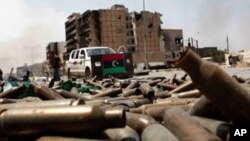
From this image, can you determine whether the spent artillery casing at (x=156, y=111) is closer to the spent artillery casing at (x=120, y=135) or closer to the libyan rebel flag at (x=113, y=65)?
the spent artillery casing at (x=120, y=135)

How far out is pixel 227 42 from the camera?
80688mm

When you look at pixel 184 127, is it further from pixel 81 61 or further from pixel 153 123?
pixel 81 61

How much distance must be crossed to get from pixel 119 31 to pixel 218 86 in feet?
237

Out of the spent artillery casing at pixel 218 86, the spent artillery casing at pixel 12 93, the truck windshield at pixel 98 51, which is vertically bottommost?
the spent artillery casing at pixel 12 93

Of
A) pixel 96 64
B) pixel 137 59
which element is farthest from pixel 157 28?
pixel 96 64

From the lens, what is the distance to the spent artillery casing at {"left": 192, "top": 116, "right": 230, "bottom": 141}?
3247 millimetres

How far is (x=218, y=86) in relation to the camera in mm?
2949

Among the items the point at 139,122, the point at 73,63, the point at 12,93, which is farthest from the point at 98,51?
the point at 139,122

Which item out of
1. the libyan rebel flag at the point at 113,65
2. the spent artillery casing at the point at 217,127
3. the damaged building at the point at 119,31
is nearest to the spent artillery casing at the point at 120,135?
the spent artillery casing at the point at 217,127

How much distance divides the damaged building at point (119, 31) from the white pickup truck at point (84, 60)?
43.6 metres

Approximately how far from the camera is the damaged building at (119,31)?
234 ft

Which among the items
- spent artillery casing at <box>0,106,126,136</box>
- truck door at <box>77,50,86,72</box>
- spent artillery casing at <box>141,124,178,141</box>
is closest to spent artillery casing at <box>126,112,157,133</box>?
spent artillery casing at <box>141,124,178,141</box>

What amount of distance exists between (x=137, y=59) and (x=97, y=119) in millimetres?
68143

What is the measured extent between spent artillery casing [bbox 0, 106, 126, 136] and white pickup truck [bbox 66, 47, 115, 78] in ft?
61.3
